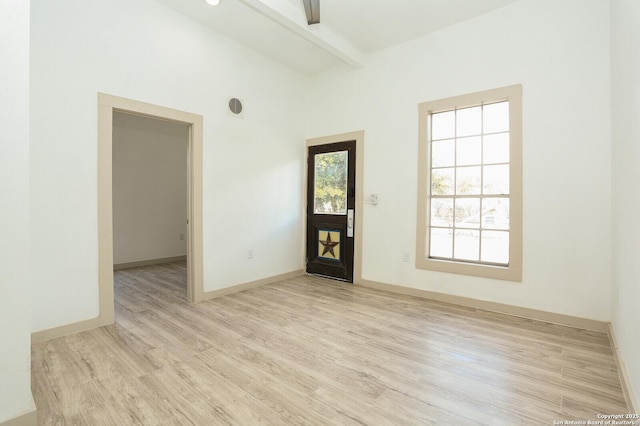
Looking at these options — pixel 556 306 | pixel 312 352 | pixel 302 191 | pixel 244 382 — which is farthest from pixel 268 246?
pixel 556 306

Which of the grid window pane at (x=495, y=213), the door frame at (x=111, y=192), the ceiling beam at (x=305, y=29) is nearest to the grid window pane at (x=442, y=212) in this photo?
the grid window pane at (x=495, y=213)

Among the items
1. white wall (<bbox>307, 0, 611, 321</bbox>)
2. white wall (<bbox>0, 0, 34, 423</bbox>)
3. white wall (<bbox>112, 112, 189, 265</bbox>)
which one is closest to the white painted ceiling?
white wall (<bbox>307, 0, 611, 321</bbox>)

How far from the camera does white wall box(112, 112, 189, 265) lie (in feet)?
18.7

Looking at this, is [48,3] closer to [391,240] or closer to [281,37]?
[281,37]

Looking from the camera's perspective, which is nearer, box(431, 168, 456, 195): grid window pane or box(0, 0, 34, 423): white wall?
box(0, 0, 34, 423): white wall

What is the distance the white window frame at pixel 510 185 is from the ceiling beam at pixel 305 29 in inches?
47.8

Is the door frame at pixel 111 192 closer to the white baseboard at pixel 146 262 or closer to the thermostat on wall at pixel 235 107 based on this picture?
the thermostat on wall at pixel 235 107

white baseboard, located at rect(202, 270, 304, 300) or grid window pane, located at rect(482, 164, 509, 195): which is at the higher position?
grid window pane, located at rect(482, 164, 509, 195)

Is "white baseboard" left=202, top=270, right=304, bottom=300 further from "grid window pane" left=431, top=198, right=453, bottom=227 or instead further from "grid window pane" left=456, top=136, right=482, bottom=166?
"grid window pane" left=456, top=136, right=482, bottom=166

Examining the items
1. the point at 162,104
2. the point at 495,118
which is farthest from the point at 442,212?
the point at 162,104

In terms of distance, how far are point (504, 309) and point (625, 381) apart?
144 centimetres

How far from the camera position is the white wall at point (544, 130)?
2844mm

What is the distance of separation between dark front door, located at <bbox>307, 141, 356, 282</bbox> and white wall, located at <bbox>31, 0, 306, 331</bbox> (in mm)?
255

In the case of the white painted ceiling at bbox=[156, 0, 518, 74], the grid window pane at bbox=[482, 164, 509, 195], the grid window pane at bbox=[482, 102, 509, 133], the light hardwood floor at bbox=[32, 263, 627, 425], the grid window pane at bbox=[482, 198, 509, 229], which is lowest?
the light hardwood floor at bbox=[32, 263, 627, 425]
